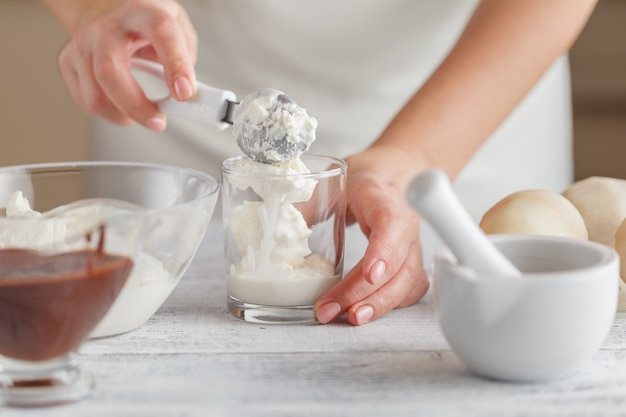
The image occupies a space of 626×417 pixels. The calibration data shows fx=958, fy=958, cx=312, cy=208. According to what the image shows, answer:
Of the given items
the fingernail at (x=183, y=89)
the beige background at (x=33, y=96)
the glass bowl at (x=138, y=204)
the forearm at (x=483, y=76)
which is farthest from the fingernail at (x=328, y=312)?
the beige background at (x=33, y=96)

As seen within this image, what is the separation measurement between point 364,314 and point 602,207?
0.29m

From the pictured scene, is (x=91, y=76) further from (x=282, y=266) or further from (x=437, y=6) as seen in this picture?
(x=437, y=6)

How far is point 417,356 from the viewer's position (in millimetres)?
849

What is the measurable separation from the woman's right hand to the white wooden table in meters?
0.30

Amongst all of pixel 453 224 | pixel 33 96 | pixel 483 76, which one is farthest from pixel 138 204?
pixel 33 96

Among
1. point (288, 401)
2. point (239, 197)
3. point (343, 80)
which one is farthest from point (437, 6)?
point (288, 401)

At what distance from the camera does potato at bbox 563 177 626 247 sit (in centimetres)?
102

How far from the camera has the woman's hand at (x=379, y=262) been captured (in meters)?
0.95

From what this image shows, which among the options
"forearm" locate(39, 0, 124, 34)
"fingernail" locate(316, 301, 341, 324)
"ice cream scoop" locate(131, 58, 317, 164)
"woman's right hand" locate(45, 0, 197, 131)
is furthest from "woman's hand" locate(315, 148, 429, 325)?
"forearm" locate(39, 0, 124, 34)

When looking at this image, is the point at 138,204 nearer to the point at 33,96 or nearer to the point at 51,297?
the point at 51,297

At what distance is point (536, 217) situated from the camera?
3.20ft

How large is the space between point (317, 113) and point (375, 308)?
772 mm

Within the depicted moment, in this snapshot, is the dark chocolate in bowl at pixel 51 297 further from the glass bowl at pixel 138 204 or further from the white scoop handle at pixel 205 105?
the white scoop handle at pixel 205 105

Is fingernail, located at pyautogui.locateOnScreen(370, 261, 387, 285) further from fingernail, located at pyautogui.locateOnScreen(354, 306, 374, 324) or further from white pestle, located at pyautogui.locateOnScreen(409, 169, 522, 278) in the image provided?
white pestle, located at pyautogui.locateOnScreen(409, 169, 522, 278)
